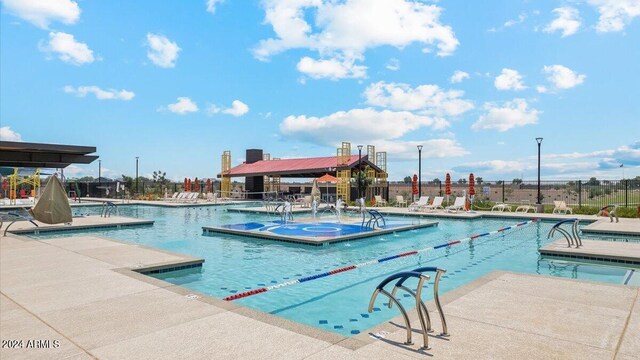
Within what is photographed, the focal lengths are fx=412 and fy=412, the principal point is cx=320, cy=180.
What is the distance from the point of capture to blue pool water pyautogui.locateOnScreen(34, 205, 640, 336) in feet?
19.2

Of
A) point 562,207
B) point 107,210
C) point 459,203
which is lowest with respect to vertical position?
point 107,210

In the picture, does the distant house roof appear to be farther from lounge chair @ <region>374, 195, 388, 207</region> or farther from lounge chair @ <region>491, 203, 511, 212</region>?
lounge chair @ <region>491, 203, 511, 212</region>

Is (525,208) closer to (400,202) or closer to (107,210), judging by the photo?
(400,202)

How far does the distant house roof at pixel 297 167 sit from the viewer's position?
2930 centimetres

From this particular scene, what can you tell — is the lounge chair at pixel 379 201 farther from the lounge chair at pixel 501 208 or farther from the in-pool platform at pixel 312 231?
the in-pool platform at pixel 312 231

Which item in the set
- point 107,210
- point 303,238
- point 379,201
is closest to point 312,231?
point 303,238

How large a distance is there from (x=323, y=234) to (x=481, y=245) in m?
4.34

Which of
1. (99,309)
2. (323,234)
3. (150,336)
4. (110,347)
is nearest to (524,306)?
(150,336)

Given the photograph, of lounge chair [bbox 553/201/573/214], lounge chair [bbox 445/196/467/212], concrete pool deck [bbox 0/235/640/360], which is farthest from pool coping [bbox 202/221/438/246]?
lounge chair [bbox 553/201/573/214]

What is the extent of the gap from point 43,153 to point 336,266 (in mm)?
16080

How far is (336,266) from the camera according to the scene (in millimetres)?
8414

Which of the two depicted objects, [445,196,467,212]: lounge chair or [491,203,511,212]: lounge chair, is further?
[491,203,511,212]: lounge chair

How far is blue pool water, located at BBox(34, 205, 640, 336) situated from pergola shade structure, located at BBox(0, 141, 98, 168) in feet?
17.5

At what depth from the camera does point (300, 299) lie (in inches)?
245
